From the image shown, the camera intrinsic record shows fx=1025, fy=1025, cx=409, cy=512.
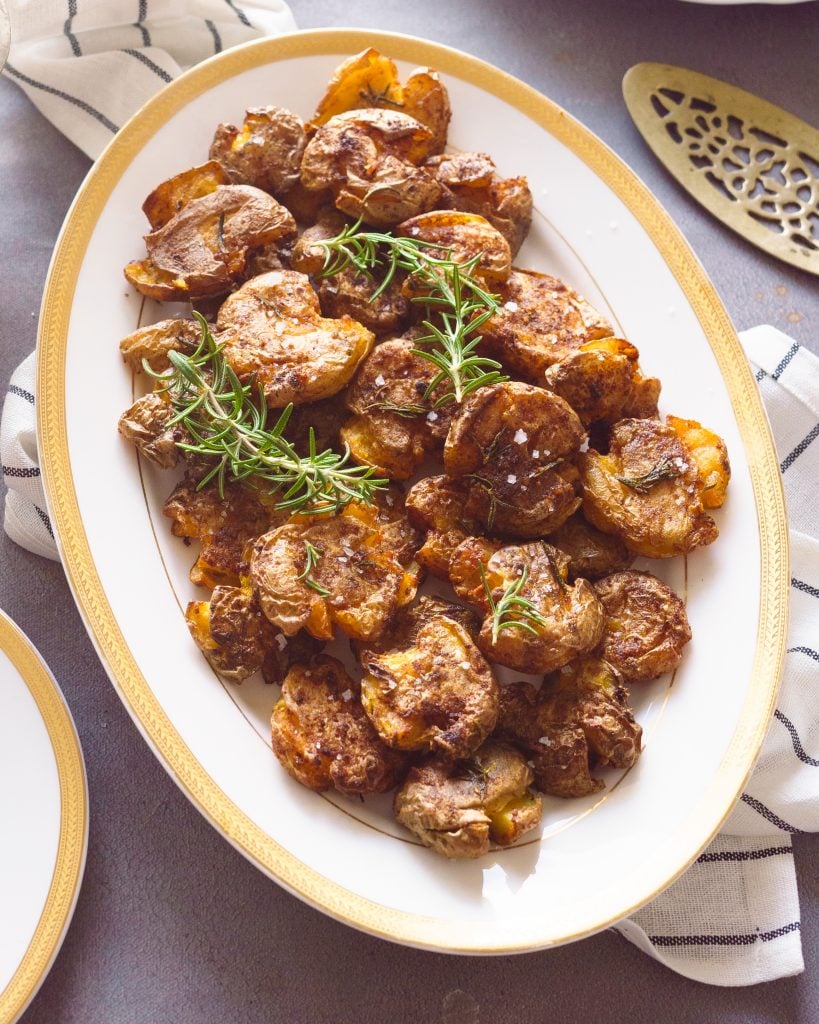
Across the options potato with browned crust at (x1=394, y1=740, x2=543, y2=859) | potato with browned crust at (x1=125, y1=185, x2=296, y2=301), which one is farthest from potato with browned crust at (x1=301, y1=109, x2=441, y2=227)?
potato with browned crust at (x1=394, y1=740, x2=543, y2=859)

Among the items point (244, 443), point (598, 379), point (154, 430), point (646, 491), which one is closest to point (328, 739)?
point (244, 443)

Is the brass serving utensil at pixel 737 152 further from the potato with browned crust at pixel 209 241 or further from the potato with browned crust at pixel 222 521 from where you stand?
the potato with browned crust at pixel 222 521

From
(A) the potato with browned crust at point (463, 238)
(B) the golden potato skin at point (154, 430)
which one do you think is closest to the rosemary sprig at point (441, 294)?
(A) the potato with browned crust at point (463, 238)

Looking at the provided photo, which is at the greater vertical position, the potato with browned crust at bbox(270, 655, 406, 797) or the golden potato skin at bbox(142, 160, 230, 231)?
the golden potato skin at bbox(142, 160, 230, 231)

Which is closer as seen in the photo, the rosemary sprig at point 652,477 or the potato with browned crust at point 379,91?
the rosemary sprig at point 652,477

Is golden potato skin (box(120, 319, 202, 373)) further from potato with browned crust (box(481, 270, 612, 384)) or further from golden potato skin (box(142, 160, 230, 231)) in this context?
potato with browned crust (box(481, 270, 612, 384))

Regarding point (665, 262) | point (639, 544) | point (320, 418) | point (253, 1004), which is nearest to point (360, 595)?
point (320, 418)
